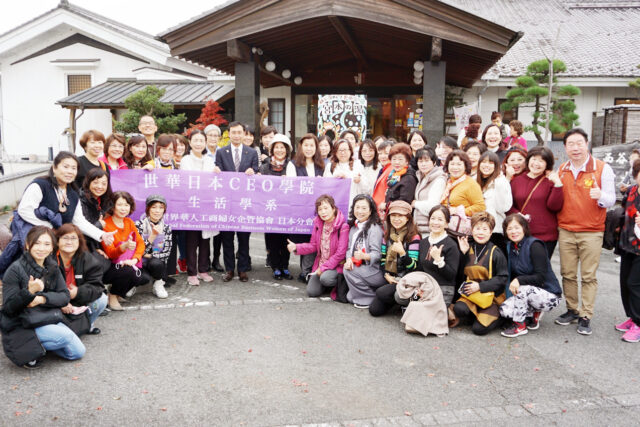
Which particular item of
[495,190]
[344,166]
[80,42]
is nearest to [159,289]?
[344,166]

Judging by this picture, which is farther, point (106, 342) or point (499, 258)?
point (499, 258)

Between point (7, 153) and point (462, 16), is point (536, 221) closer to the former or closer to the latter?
point (462, 16)

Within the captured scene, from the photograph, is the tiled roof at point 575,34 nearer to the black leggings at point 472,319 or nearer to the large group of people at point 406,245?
the large group of people at point 406,245

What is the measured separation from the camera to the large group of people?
4074mm

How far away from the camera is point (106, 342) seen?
4.29m

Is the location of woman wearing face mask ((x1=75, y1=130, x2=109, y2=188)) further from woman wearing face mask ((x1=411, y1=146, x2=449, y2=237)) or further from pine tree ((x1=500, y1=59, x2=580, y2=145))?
pine tree ((x1=500, y1=59, x2=580, y2=145))

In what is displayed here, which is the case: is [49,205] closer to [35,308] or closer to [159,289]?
[35,308]

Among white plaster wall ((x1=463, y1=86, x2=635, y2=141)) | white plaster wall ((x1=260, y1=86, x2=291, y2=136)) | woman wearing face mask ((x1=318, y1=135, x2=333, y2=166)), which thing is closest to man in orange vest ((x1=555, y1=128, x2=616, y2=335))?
woman wearing face mask ((x1=318, y1=135, x2=333, y2=166))

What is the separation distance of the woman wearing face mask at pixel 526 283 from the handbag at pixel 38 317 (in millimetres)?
3915

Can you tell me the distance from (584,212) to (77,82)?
16.7m

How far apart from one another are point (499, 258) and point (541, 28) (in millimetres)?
15690

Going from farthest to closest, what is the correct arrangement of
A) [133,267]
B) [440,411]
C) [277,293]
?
[277,293] < [133,267] < [440,411]

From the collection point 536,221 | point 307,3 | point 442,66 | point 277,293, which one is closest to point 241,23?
point 307,3

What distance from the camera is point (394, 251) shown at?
5.06m
